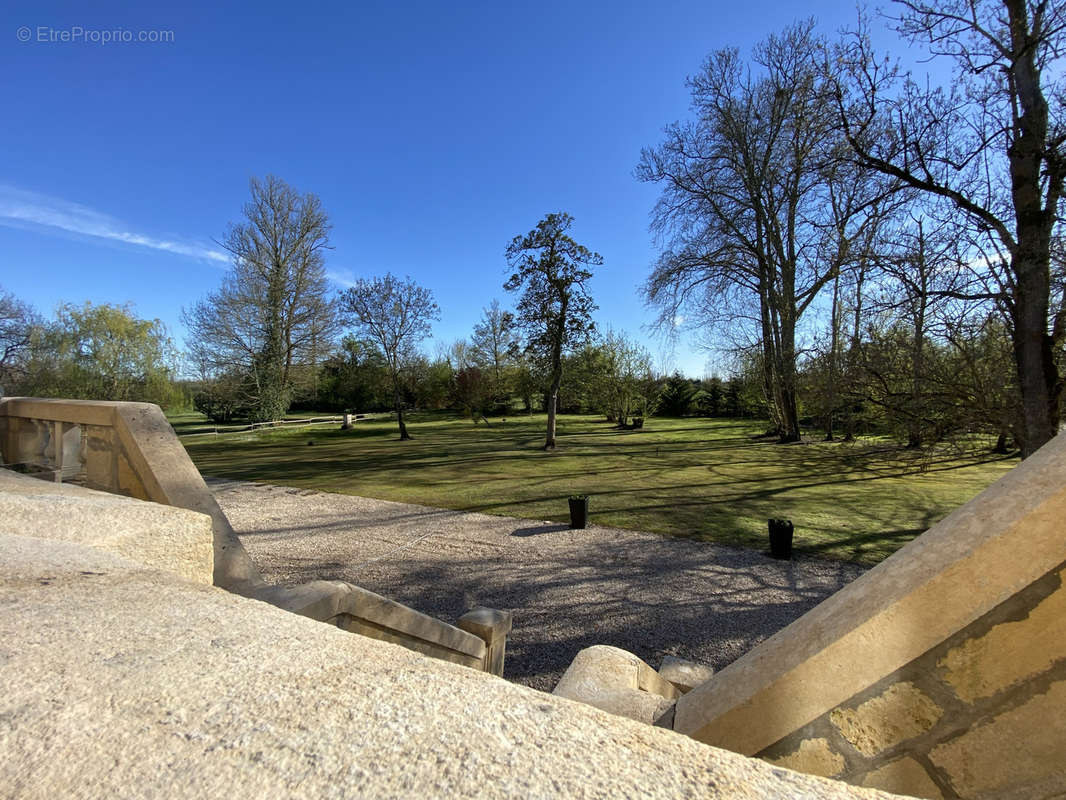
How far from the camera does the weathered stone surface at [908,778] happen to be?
113 centimetres

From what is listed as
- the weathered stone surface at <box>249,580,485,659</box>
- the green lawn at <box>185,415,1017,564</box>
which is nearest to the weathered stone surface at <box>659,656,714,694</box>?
the weathered stone surface at <box>249,580,485,659</box>

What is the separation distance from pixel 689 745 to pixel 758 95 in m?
21.9

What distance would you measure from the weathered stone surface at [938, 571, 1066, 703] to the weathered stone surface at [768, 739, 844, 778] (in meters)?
0.34

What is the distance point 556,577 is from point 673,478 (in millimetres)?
7400

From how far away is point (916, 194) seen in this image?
230 inches

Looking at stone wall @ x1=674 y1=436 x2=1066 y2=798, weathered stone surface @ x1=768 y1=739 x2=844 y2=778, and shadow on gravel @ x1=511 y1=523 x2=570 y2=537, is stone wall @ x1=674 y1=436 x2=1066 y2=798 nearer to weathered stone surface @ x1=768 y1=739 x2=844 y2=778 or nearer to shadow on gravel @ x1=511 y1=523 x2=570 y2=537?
weathered stone surface @ x1=768 y1=739 x2=844 y2=778

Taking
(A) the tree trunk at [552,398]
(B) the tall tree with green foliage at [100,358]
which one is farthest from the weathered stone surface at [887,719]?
(B) the tall tree with green foliage at [100,358]

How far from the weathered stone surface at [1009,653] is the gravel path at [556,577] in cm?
316

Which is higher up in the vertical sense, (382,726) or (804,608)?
(382,726)

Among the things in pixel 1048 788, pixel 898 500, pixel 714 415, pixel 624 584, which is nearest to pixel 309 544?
pixel 624 584

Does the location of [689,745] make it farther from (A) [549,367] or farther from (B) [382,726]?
(A) [549,367]

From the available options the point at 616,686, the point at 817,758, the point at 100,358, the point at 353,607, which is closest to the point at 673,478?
the point at 616,686

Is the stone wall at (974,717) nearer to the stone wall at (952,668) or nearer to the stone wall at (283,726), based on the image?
the stone wall at (952,668)

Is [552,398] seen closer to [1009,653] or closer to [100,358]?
[1009,653]
